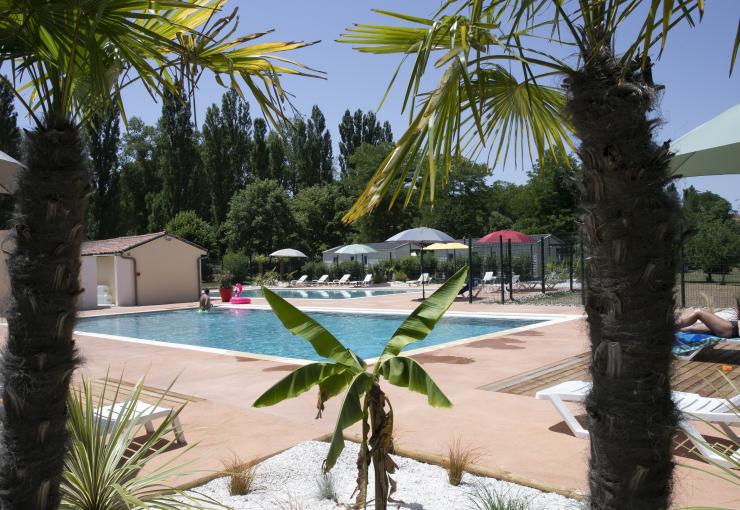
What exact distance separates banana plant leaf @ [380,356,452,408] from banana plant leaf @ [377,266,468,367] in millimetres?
141

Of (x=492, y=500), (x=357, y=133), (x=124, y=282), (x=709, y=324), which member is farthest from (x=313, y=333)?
(x=357, y=133)

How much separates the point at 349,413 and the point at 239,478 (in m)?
1.66

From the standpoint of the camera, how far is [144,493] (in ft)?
10.9

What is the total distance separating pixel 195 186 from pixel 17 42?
145ft

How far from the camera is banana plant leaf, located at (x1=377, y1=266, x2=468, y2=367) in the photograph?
3.07m

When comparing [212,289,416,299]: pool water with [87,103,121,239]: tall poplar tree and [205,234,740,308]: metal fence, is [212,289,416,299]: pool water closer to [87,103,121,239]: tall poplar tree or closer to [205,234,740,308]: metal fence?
[205,234,740,308]: metal fence

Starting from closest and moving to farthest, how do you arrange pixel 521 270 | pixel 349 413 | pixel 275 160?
1. pixel 349 413
2. pixel 521 270
3. pixel 275 160

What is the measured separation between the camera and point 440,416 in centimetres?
566

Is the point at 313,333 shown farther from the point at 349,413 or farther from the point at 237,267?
the point at 237,267

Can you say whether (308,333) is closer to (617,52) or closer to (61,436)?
(61,436)

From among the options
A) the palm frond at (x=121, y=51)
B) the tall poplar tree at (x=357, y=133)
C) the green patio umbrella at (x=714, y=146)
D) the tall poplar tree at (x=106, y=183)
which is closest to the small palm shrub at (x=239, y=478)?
the palm frond at (x=121, y=51)

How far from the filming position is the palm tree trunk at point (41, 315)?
7.70 ft

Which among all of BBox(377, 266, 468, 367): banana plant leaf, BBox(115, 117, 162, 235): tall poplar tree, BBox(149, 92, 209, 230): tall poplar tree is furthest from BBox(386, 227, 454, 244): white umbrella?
BBox(115, 117, 162, 235): tall poplar tree

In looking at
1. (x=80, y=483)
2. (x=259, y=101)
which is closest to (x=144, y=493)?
(x=80, y=483)
